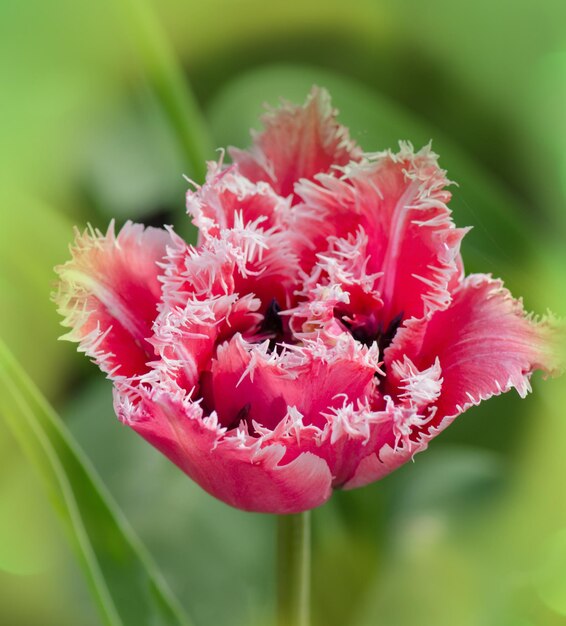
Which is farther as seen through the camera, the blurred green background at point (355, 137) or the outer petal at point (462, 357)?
the blurred green background at point (355, 137)

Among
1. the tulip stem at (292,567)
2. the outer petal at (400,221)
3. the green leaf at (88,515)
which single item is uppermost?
the outer petal at (400,221)

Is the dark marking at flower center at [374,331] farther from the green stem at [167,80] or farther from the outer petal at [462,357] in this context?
the green stem at [167,80]

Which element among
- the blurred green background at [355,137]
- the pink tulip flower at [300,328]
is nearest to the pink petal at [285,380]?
the pink tulip flower at [300,328]

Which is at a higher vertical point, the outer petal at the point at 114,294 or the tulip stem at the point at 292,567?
the outer petal at the point at 114,294

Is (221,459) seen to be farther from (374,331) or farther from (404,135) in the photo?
(404,135)

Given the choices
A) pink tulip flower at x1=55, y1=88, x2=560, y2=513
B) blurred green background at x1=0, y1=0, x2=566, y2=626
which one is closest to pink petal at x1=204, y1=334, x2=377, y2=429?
pink tulip flower at x1=55, y1=88, x2=560, y2=513

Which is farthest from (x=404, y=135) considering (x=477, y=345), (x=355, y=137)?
(x=477, y=345)

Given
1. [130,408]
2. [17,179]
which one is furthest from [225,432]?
[17,179]
